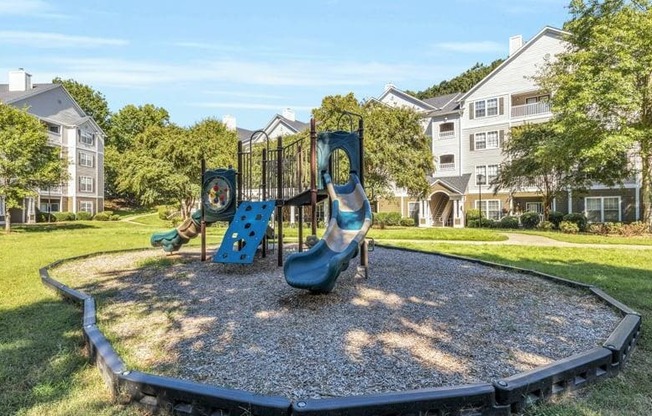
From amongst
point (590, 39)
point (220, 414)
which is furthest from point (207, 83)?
point (590, 39)

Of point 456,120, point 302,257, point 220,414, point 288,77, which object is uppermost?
point 456,120

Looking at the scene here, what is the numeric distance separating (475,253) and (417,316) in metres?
6.87

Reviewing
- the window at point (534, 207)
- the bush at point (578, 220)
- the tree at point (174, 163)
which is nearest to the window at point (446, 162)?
the window at point (534, 207)

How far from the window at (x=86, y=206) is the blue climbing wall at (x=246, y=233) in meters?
34.3

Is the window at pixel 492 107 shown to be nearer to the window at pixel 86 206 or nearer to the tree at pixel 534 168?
the tree at pixel 534 168

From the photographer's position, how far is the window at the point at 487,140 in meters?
26.4

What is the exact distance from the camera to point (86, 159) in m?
36.7

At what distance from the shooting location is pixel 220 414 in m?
2.50

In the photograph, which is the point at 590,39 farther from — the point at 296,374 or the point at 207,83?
the point at 296,374

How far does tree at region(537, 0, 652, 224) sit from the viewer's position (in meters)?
15.8

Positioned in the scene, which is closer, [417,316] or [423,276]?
[417,316]

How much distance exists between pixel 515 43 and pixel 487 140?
7278mm

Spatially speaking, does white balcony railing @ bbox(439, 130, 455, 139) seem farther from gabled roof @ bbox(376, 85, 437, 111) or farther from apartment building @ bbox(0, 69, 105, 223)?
apartment building @ bbox(0, 69, 105, 223)

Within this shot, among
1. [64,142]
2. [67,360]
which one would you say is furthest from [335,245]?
[64,142]
